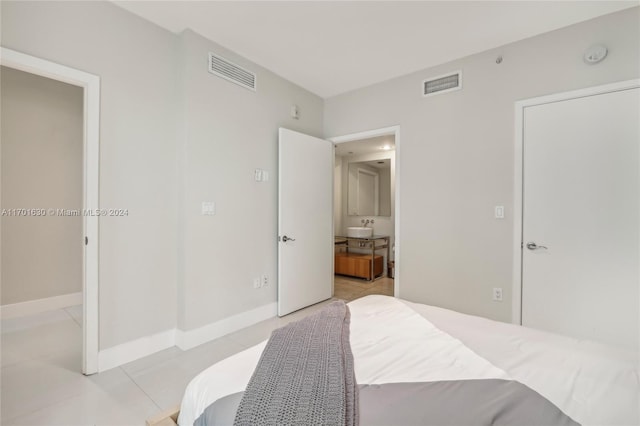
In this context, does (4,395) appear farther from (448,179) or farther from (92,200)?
(448,179)

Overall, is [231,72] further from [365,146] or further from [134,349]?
[365,146]

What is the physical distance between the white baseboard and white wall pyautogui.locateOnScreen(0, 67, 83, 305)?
169cm

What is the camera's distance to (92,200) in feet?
6.60

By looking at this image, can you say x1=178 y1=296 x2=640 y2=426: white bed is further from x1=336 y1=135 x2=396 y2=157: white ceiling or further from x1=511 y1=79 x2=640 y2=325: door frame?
x1=336 y1=135 x2=396 y2=157: white ceiling

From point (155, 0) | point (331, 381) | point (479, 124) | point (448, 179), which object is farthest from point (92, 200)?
point (479, 124)

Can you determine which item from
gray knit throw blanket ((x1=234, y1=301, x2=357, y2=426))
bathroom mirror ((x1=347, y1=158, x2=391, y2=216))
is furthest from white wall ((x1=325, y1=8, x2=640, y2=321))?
bathroom mirror ((x1=347, y1=158, x2=391, y2=216))

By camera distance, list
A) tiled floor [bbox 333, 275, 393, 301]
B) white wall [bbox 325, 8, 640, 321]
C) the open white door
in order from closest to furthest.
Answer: white wall [bbox 325, 8, 640, 321] < the open white door < tiled floor [bbox 333, 275, 393, 301]

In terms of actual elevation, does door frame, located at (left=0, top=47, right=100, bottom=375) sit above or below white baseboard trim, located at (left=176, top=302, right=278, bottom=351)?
above

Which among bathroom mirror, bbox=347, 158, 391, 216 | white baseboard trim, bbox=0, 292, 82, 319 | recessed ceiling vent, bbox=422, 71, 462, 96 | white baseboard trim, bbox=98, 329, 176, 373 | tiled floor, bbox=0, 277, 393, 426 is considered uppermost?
recessed ceiling vent, bbox=422, 71, 462, 96

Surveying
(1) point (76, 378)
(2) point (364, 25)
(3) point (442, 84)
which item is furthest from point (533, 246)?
(1) point (76, 378)

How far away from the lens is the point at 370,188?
18.5 ft

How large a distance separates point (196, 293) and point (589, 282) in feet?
10.6

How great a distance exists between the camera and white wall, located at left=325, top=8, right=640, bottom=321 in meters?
2.26

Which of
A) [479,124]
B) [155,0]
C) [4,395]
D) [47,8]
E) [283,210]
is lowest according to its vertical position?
[4,395]
